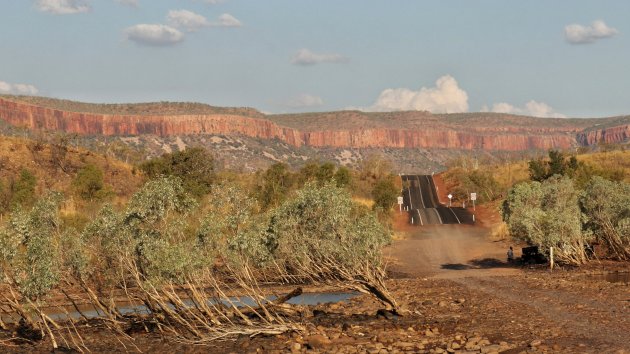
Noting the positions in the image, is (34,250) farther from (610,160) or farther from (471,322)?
(610,160)

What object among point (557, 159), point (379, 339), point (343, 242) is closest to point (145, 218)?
point (343, 242)

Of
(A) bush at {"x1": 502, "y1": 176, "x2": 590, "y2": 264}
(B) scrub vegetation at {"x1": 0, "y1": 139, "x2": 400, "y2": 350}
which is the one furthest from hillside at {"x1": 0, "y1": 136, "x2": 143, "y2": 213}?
(B) scrub vegetation at {"x1": 0, "y1": 139, "x2": 400, "y2": 350}

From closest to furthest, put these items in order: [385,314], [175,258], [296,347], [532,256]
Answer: [296,347], [175,258], [385,314], [532,256]

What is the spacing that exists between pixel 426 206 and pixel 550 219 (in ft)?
193

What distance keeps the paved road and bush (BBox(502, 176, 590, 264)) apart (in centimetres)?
3235

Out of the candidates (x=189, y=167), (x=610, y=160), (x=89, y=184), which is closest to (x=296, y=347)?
(x=89, y=184)

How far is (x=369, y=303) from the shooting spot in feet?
114

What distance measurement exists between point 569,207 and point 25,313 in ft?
→ 91.8

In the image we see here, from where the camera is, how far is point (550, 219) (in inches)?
1676

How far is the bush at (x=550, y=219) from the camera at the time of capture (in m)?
42.4

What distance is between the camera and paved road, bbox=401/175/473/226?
8277 cm

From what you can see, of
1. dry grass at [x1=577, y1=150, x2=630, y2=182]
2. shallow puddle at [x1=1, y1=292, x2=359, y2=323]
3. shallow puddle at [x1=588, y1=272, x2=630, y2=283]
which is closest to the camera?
shallow puddle at [x1=588, y1=272, x2=630, y2=283]

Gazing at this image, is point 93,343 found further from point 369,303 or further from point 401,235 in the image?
point 401,235

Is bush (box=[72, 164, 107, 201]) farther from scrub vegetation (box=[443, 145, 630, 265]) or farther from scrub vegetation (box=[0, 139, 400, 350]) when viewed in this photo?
scrub vegetation (box=[443, 145, 630, 265])
